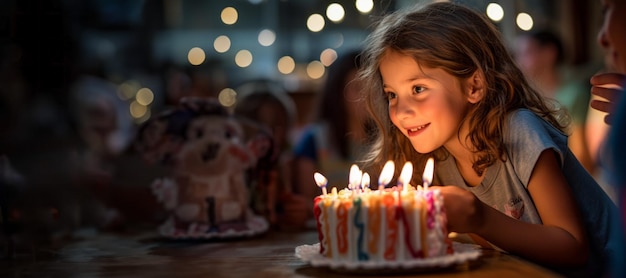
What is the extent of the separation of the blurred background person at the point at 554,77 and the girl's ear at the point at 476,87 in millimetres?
3115

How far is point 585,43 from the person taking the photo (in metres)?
6.80

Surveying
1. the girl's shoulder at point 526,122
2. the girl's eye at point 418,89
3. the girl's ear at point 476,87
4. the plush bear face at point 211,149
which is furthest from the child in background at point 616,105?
the plush bear face at point 211,149

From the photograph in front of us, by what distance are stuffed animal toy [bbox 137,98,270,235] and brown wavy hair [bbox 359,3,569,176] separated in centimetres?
55

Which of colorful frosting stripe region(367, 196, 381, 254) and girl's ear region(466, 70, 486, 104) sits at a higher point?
girl's ear region(466, 70, 486, 104)

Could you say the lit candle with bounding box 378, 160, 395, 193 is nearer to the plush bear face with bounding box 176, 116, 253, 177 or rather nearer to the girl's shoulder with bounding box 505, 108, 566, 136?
the girl's shoulder with bounding box 505, 108, 566, 136

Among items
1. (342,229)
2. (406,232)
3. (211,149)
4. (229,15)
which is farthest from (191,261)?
(229,15)

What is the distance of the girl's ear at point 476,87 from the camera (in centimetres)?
185

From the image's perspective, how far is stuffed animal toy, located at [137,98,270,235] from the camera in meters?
2.29

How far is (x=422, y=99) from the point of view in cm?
177

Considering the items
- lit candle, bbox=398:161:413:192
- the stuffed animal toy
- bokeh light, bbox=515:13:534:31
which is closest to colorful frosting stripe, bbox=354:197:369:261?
lit candle, bbox=398:161:413:192

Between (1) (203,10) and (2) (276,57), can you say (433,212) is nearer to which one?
(2) (276,57)

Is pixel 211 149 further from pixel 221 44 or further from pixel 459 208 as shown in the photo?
pixel 221 44

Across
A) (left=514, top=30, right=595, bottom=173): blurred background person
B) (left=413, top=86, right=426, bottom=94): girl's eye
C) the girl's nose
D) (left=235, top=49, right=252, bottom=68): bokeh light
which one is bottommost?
the girl's nose

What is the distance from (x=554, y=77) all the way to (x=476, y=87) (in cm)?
352
